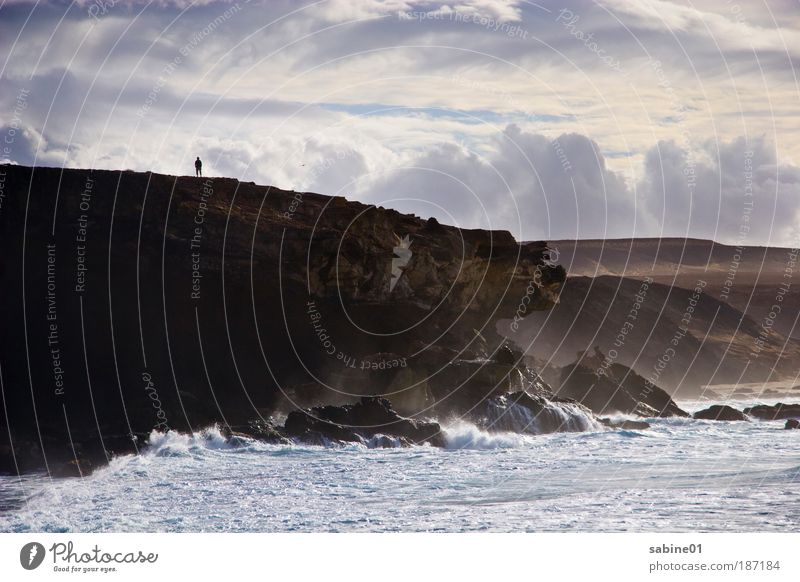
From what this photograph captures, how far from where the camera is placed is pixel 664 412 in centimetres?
5244

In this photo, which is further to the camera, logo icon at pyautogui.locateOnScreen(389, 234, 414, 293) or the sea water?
logo icon at pyautogui.locateOnScreen(389, 234, 414, 293)

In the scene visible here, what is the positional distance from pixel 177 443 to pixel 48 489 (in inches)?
262

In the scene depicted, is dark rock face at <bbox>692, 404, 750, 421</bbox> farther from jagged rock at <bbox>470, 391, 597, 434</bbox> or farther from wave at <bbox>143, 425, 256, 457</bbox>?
wave at <bbox>143, 425, 256, 457</bbox>

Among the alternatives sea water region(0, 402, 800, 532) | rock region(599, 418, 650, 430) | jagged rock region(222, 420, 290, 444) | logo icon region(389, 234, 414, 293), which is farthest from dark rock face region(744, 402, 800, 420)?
jagged rock region(222, 420, 290, 444)

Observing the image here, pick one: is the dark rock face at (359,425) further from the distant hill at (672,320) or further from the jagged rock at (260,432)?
the distant hill at (672,320)

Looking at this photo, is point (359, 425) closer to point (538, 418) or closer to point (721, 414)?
point (538, 418)

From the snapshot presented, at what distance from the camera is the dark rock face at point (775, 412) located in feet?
173

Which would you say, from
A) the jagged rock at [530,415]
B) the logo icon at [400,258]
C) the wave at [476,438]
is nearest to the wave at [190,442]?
the wave at [476,438]

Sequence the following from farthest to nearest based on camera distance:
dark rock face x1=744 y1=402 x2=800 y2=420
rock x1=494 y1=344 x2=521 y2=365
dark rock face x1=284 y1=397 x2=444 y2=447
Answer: dark rock face x1=744 y1=402 x2=800 y2=420
rock x1=494 y1=344 x2=521 y2=365
dark rock face x1=284 y1=397 x2=444 y2=447

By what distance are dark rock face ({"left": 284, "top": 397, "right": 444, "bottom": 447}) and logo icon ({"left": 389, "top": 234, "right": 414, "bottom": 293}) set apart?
5185 millimetres

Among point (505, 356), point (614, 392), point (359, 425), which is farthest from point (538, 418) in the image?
point (614, 392)
